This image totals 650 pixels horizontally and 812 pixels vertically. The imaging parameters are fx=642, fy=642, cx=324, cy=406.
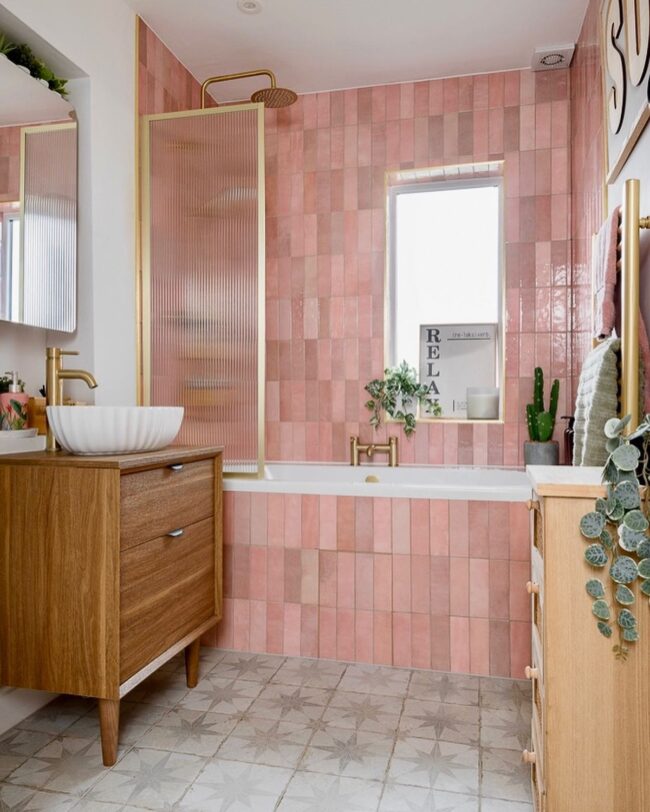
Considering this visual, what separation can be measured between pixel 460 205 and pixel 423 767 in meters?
2.67

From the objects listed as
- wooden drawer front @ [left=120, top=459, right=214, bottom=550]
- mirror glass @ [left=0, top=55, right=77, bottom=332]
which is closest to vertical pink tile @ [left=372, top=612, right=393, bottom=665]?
wooden drawer front @ [left=120, top=459, right=214, bottom=550]

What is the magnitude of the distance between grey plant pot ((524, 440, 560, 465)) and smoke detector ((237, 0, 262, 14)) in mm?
2213

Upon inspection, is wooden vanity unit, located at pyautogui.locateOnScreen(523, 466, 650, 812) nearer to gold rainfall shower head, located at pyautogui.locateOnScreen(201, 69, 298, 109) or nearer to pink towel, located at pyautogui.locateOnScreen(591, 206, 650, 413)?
pink towel, located at pyautogui.locateOnScreen(591, 206, 650, 413)

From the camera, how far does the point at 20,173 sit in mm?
2072

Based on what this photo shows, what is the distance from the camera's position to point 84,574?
1689 mm

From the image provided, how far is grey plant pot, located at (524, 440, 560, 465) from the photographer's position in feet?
9.73

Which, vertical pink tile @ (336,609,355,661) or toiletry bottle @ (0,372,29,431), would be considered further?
vertical pink tile @ (336,609,355,661)

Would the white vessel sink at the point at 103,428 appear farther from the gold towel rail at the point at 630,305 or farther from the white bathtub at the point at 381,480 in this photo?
the gold towel rail at the point at 630,305

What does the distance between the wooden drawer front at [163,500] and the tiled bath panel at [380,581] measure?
1.31 ft

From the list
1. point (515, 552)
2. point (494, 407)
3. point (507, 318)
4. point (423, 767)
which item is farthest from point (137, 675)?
point (507, 318)

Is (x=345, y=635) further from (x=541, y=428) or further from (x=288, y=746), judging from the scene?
(x=541, y=428)

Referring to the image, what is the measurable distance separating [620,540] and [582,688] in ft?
0.99

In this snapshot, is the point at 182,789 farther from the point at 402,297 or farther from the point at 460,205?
the point at 460,205

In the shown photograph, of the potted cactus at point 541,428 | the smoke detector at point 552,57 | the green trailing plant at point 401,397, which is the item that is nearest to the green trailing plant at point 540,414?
the potted cactus at point 541,428
